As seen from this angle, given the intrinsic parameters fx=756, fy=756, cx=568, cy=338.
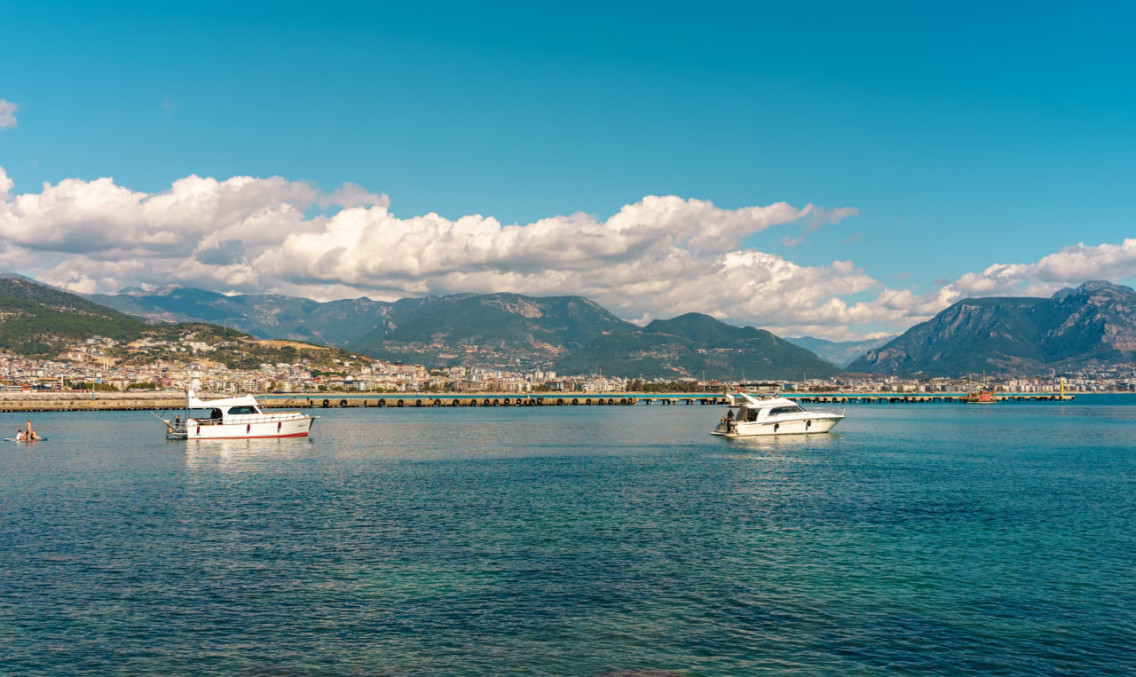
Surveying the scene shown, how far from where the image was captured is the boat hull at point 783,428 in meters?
100

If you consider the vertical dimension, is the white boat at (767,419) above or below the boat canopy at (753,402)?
Result: below

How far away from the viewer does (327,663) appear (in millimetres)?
20688

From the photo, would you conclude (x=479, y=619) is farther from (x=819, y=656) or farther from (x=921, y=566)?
(x=921, y=566)

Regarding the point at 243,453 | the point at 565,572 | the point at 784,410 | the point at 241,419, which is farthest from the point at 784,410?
the point at 565,572

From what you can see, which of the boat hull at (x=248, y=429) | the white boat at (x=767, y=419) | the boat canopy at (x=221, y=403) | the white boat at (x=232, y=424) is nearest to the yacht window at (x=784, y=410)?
the white boat at (x=767, y=419)

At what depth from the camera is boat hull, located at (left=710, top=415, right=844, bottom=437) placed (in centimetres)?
10038

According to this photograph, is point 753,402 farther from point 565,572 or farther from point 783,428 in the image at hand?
point 565,572

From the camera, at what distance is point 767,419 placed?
333 feet

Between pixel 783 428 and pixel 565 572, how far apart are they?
7949 cm

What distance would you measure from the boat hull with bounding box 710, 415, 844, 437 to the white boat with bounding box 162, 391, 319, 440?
58.7m

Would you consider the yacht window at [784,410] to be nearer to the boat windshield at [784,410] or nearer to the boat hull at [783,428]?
the boat windshield at [784,410]

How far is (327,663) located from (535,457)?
2306 inches

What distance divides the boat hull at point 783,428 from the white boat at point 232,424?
58702mm

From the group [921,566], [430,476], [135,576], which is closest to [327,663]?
Result: [135,576]
